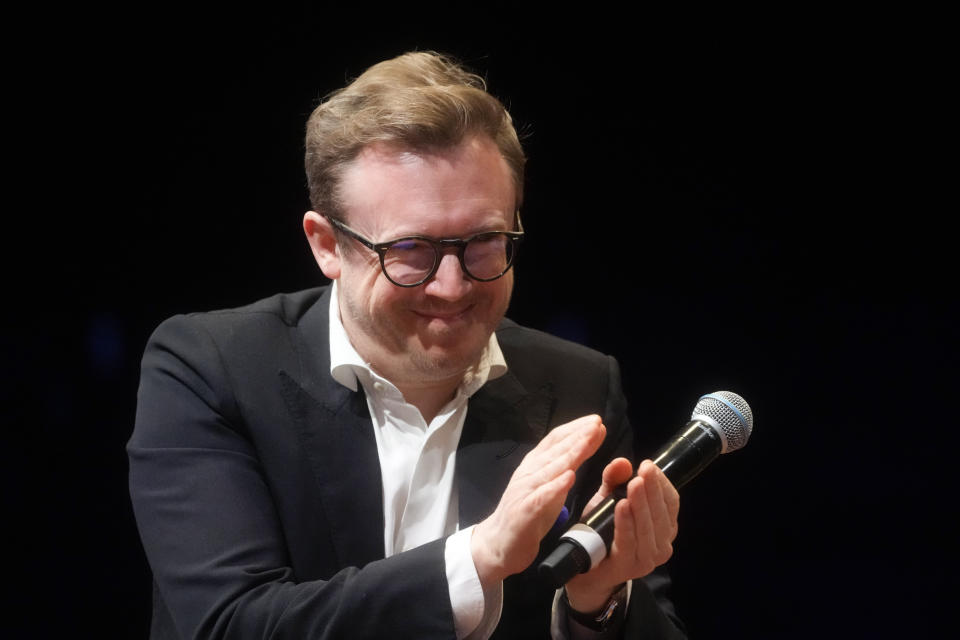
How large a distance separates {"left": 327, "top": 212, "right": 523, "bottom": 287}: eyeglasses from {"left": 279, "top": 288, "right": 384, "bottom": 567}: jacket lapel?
273mm

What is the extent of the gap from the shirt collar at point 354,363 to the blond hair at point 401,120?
0.22 meters

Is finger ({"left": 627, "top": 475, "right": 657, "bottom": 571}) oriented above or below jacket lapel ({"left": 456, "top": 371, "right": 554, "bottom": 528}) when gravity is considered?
above

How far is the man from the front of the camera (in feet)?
4.56

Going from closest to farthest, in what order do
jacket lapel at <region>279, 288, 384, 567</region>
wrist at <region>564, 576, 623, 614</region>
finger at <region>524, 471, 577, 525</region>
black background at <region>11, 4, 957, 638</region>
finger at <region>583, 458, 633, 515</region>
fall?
finger at <region>524, 471, 577, 525</region> → finger at <region>583, 458, 633, 515</region> → wrist at <region>564, 576, 623, 614</region> → jacket lapel at <region>279, 288, 384, 567</region> → black background at <region>11, 4, 957, 638</region>

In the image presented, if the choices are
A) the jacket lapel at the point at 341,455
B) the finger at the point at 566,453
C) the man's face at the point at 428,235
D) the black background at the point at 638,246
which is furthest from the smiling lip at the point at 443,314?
the black background at the point at 638,246

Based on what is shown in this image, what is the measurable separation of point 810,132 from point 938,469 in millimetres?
1121

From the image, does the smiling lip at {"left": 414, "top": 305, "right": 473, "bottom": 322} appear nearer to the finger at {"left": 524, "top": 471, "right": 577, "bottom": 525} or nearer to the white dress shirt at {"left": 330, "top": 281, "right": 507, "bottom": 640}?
the white dress shirt at {"left": 330, "top": 281, "right": 507, "bottom": 640}

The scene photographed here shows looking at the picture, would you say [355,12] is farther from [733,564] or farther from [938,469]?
[938,469]

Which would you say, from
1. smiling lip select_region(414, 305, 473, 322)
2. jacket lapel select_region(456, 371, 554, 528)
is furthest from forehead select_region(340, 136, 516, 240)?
jacket lapel select_region(456, 371, 554, 528)

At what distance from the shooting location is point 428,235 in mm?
1568

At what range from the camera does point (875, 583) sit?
2.94 m

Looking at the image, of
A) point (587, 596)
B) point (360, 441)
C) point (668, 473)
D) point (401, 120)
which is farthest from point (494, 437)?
point (401, 120)

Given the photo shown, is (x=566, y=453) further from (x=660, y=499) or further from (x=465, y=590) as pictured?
(x=465, y=590)

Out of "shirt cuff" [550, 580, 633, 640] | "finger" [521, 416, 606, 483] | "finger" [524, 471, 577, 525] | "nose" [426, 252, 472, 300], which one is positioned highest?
"nose" [426, 252, 472, 300]
